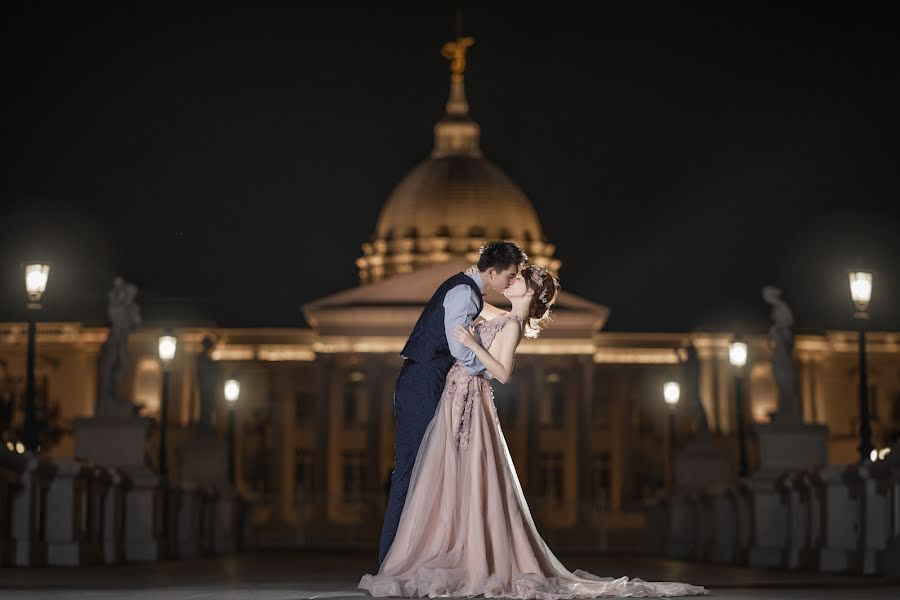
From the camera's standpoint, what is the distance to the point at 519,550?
16.4 m

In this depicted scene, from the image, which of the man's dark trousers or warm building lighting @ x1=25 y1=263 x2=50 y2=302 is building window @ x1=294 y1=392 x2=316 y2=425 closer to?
warm building lighting @ x1=25 y1=263 x2=50 y2=302

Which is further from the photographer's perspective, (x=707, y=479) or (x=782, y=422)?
(x=707, y=479)

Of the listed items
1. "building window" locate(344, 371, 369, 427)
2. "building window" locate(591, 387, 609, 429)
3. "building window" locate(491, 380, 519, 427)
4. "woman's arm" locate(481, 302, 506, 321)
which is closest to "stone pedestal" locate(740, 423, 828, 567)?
"woman's arm" locate(481, 302, 506, 321)

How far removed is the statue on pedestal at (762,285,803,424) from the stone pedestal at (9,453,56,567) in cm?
1256

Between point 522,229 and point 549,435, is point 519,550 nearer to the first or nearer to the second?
point 549,435

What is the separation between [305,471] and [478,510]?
102 metres

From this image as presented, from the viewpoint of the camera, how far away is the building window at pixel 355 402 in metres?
117

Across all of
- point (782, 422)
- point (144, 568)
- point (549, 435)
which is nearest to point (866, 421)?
point (782, 422)

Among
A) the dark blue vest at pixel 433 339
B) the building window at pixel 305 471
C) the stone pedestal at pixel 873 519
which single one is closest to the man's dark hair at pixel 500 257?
the dark blue vest at pixel 433 339

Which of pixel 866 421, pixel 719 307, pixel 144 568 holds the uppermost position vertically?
pixel 719 307

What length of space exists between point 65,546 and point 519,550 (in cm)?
1224

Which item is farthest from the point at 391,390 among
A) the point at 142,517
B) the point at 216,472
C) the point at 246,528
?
the point at 142,517

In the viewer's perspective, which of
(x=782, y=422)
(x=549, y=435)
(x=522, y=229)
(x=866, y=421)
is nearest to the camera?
(x=866, y=421)

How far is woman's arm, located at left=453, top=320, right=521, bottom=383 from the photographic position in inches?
648
